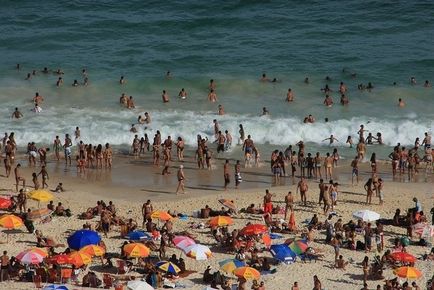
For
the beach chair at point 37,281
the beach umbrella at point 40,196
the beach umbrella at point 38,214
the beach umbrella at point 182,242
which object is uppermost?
the beach umbrella at point 40,196

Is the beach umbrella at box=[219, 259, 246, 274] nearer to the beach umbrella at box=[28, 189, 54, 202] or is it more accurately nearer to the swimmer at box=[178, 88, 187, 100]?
the beach umbrella at box=[28, 189, 54, 202]

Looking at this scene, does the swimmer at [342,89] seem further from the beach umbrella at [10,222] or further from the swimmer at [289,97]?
the beach umbrella at [10,222]

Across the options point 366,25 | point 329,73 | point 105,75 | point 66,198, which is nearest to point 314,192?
point 66,198

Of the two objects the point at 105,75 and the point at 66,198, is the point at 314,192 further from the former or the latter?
the point at 105,75

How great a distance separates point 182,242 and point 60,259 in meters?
3.30

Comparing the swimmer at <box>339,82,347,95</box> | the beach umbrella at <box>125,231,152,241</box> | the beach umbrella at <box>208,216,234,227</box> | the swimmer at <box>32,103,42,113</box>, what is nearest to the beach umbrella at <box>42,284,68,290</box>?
the beach umbrella at <box>125,231,152,241</box>

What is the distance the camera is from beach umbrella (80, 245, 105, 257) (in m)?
21.4

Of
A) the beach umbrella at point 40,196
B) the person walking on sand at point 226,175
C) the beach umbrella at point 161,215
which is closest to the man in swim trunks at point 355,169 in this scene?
the person walking on sand at point 226,175

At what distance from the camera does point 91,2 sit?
51844 millimetres

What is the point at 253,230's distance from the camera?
23.3m

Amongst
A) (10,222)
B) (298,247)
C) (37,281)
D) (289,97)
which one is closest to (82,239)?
(37,281)

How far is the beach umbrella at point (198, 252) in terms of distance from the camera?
21.8 metres

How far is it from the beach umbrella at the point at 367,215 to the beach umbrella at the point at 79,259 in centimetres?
811

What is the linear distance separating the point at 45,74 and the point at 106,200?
636 inches
